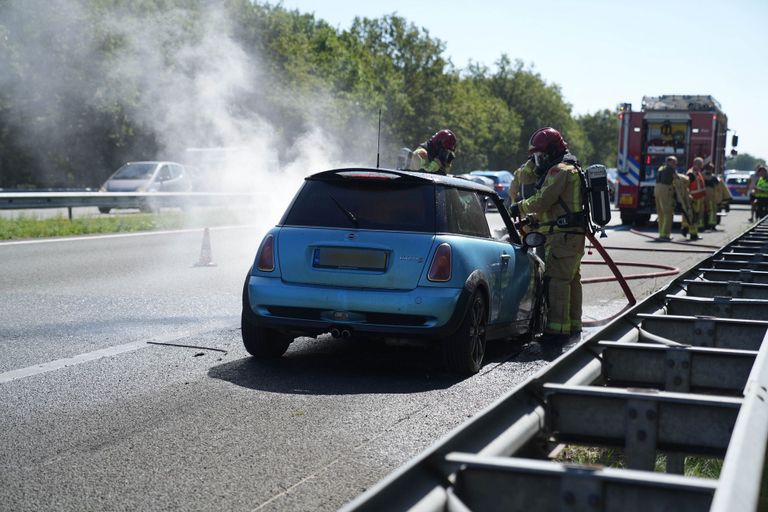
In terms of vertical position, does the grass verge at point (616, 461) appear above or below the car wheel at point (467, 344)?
below

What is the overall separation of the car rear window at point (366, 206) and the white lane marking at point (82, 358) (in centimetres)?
165

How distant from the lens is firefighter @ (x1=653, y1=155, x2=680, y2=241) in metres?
24.0

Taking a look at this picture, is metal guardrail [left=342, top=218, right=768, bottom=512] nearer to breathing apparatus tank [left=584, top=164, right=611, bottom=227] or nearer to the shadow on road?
the shadow on road

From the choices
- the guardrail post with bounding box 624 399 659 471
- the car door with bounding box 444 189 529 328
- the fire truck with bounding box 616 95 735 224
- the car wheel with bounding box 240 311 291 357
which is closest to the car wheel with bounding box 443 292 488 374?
the car door with bounding box 444 189 529 328

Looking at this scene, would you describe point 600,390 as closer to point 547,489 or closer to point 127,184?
point 547,489

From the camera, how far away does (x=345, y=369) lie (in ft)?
24.1

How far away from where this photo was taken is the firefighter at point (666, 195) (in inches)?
945

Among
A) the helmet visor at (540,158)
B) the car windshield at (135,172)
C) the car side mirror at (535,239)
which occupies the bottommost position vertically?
the car windshield at (135,172)

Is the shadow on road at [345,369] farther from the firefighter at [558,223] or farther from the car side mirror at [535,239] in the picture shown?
the car side mirror at [535,239]

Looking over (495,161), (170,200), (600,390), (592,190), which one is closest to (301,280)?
(592,190)

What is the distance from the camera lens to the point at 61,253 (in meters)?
16.2

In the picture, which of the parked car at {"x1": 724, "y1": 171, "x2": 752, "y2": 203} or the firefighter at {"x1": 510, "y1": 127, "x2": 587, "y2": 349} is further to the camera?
the parked car at {"x1": 724, "y1": 171, "x2": 752, "y2": 203}

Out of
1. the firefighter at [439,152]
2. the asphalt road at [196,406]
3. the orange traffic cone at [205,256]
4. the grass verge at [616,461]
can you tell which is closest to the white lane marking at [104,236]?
the orange traffic cone at [205,256]

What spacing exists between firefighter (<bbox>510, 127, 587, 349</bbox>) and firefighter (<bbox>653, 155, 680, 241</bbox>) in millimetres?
15682
